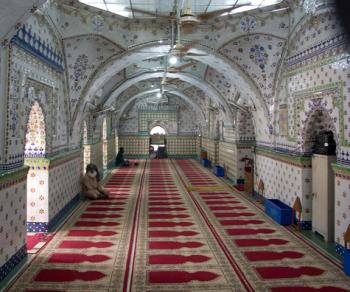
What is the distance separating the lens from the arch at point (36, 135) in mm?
6715

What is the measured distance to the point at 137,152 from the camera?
23.8 meters

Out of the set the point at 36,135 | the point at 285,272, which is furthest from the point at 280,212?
the point at 36,135

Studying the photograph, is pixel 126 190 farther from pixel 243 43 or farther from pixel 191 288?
pixel 191 288

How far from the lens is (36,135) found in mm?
6895

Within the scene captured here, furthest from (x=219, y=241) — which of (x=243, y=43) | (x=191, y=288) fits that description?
(x=243, y=43)

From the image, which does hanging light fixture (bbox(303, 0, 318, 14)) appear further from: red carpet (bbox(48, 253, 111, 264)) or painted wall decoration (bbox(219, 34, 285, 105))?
red carpet (bbox(48, 253, 111, 264))

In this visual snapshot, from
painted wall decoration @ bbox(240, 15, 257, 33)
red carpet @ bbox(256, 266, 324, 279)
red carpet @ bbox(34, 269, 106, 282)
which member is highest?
painted wall decoration @ bbox(240, 15, 257, 33)

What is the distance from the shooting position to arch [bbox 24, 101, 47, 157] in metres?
6.71

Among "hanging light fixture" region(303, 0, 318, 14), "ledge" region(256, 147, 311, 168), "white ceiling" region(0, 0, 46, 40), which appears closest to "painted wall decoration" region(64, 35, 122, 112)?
"white ceiling" region(0, 0, 46, 40)

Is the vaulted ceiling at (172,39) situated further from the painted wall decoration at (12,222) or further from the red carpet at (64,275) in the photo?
the red carpet at (64,275)

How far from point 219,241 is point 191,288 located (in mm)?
2055

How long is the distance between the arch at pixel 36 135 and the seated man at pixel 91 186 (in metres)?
3.41

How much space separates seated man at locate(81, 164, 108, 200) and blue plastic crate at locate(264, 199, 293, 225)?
15.2 ft

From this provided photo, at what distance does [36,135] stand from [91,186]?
3813mm
